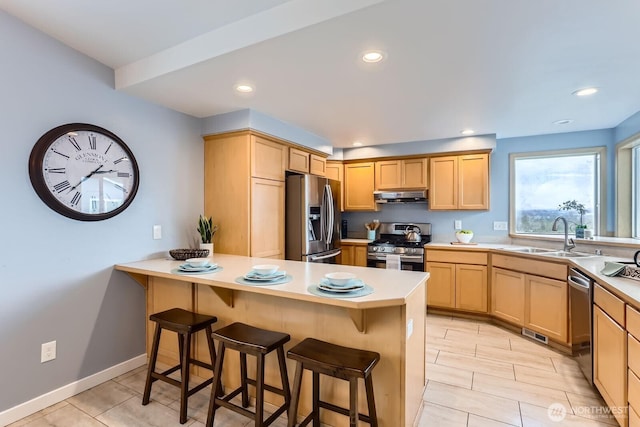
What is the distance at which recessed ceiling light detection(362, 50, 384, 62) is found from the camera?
1929 mm

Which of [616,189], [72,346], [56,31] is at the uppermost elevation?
[56,31]

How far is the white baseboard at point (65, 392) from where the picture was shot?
76.9 inches

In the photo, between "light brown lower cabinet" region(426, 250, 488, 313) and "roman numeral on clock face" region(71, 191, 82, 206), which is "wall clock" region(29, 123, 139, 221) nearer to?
"roman numeral on clock face" region(71, 191, 82, 206)

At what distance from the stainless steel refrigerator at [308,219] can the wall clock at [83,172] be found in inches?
61.5

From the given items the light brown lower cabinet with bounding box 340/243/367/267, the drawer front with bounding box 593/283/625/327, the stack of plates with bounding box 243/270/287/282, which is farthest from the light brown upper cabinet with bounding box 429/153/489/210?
the stack of plates with bounding box 243/270/287/282

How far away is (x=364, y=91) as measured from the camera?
8.41ft

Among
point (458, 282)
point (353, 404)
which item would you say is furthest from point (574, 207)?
point (353, 404)

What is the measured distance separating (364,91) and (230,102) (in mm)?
1179

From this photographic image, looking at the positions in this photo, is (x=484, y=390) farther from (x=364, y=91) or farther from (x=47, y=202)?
(x=47, y=202)

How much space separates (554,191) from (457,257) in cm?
148

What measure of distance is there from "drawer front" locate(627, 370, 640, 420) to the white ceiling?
6.04ft

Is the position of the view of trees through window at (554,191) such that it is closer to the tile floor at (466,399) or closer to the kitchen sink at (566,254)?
the kitchen sink at (566,254)

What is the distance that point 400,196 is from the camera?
446 centimetres

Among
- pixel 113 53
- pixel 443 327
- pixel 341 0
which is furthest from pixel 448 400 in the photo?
pixel 113 53
